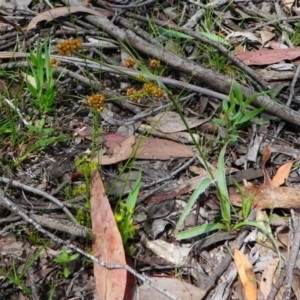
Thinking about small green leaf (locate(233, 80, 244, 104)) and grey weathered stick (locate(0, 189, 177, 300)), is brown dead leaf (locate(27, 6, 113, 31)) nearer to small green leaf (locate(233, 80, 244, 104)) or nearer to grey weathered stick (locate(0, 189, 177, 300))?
small green leaf (locate(233, 80, 244, 104))

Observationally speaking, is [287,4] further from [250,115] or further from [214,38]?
[250,115]

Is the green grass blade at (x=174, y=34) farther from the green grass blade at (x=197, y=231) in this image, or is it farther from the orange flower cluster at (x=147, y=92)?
the green grass blade at (x=197, y=231)

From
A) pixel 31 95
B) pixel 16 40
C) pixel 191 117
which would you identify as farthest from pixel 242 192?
pixel 16 40

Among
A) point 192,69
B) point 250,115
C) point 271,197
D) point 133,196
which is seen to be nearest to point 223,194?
point 271,197

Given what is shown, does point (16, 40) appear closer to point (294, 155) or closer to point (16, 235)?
point (16, 235)

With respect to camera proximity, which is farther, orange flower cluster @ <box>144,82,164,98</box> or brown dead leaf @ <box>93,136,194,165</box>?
brown dead leaf @ <box>93,136,194,165</box>

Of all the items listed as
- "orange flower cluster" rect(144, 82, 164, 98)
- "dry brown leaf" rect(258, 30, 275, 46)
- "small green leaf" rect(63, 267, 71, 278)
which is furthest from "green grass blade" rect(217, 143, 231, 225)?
"dry brown leaf" rect(258, 30, 275, 46)
